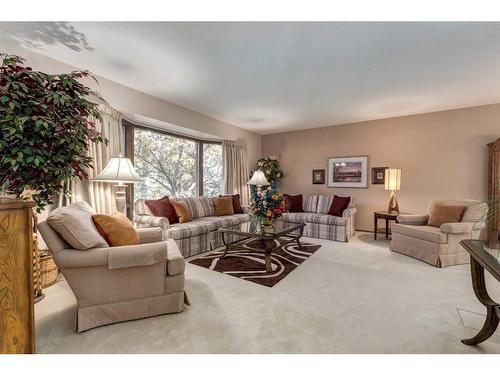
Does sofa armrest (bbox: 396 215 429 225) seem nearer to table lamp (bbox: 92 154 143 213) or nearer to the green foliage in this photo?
table lamp (bbox: 92 154 143 213)

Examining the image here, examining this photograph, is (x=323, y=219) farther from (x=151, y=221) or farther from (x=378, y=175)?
(x=151, y=221)

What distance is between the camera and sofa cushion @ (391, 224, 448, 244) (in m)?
2.99

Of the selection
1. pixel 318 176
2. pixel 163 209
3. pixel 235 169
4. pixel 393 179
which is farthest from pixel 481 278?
pixel 235 169

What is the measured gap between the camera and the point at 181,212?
144 inches

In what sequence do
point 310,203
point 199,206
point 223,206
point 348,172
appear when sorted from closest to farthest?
point 199,206, point 223,206, point 310,203, point 348,172

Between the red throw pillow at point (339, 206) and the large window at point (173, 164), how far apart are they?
254cm

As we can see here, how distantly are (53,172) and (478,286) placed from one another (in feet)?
11.2

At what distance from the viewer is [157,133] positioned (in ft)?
14.1

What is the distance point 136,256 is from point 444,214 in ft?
13.4

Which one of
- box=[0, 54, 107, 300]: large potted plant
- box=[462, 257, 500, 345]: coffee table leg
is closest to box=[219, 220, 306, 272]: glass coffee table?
box=[462, 257, 500, 345]: coffee table leg

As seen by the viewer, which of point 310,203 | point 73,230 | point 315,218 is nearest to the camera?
point 73,230

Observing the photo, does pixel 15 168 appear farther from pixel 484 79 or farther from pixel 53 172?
pixel 484 79

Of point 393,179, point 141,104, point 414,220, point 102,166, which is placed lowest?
point 414,220

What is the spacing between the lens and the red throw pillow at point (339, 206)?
4.57 metres
